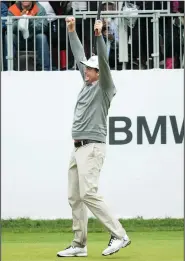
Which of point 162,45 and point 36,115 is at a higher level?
point 162,45

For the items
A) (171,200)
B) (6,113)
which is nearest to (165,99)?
(171,200)

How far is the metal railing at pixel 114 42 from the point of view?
536 inches

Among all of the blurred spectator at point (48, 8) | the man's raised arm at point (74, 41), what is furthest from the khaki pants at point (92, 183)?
the blurred spectator at point (48, 8)

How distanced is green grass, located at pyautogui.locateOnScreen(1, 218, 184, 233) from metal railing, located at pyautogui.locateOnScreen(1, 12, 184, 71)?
86.3 inches

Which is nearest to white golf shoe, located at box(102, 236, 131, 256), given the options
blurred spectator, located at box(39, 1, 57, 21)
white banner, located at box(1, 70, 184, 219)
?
white banner, located at box(1, 70, 184, 219)

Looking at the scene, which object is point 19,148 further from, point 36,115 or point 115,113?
point 115,113

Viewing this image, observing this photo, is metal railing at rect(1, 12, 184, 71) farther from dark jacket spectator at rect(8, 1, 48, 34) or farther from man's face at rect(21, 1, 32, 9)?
man's face at rect(21, 1, 32, 9)

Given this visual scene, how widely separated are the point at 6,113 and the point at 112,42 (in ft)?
6.04

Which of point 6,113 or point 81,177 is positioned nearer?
point 81,177

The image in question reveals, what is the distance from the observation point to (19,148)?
13.5 meters

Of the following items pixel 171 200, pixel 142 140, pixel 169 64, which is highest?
pixel 169 64

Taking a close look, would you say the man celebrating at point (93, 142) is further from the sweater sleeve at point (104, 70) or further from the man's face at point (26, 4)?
the man's face at point (26, 4)

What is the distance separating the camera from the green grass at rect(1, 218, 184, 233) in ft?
42.2

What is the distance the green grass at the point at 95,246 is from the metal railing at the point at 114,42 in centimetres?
263
